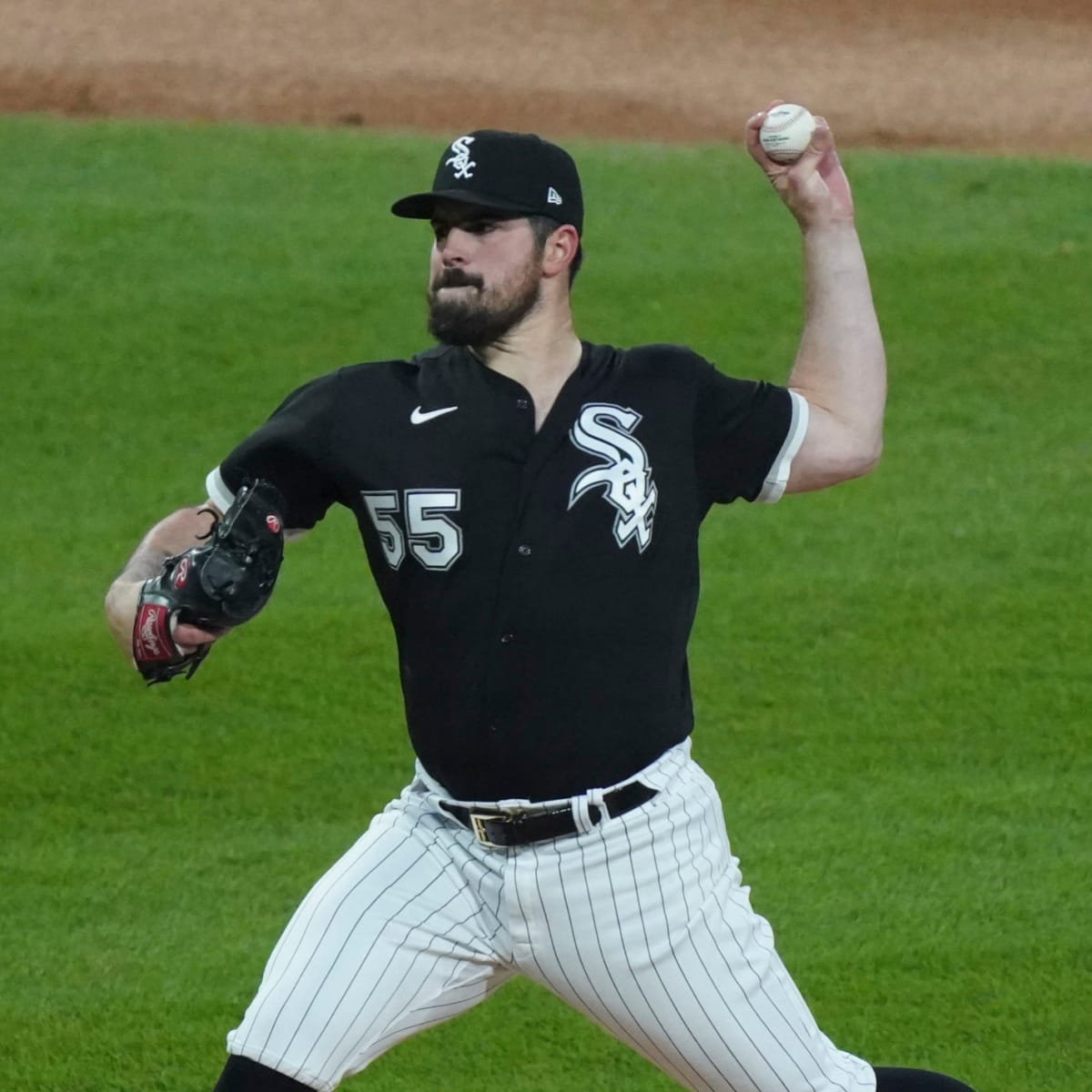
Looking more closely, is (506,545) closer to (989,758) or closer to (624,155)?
(989,758)

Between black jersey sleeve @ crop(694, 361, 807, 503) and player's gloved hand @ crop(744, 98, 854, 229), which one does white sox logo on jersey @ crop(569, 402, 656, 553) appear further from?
player's gloved hand @ crop(744, 98, 854, 229)

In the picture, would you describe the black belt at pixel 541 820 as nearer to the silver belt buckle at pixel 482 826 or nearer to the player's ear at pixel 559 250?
the silver belt buckle at pixel 482 826

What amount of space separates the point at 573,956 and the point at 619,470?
0.81m

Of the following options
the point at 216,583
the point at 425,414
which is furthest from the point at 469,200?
the point at 216,583

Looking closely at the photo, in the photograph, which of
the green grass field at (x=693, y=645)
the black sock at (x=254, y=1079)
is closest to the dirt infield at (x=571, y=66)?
the green grass field at (x=693, y=645)

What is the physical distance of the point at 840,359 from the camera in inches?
138

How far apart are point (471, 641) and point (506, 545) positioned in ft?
0.56

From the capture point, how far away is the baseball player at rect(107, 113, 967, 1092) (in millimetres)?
3186

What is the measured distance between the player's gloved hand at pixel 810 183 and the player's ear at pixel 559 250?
384 mm

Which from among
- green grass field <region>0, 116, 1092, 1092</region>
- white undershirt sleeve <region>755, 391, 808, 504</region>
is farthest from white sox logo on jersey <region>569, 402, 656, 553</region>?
green grass field <region>0, 116, 1092, 1092</region>

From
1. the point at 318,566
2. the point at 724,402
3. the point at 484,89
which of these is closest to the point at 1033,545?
the point at 318,566

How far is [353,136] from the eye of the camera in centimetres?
1289

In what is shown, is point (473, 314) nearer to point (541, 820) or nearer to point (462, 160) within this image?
point (462, 160)

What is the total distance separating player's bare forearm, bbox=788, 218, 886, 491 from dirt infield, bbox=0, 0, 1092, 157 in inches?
401
